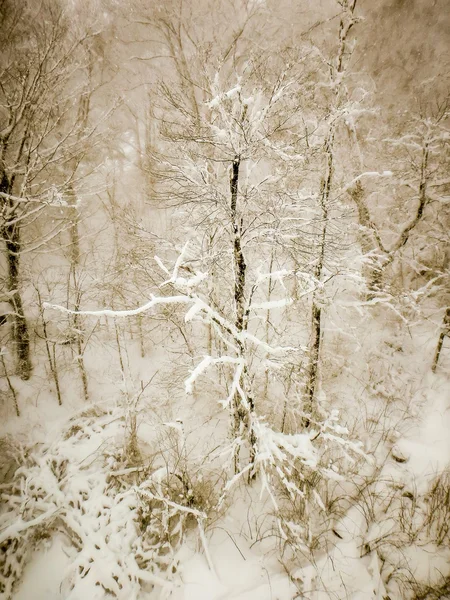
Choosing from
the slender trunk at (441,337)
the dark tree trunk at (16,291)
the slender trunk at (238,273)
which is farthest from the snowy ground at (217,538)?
the slender trunk at (441,337)

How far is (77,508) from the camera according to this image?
5.17 meters

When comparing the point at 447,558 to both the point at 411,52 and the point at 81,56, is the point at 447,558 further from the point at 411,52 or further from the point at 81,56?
the point at 81,56

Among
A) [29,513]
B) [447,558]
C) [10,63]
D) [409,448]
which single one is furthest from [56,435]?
[10,63]

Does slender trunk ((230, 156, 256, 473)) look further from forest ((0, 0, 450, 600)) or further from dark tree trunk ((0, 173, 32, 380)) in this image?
dark tree trunk ((0, 173, 32, 380))

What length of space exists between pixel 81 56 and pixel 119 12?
2.77 metres

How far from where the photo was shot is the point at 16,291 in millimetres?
7336

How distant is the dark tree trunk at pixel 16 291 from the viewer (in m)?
7.53

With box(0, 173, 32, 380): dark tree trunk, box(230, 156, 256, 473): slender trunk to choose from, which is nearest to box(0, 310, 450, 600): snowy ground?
box(230, 156, 256, 473): slender trunk

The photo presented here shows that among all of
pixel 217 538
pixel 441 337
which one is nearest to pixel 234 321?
pixel 217 538

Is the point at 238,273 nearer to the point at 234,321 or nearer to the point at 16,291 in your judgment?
the point at 234,321

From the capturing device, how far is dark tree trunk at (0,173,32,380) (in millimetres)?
7531

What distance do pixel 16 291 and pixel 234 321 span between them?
19.9ft

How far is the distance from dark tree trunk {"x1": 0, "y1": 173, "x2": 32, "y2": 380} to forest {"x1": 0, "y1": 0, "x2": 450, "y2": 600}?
0.10 m

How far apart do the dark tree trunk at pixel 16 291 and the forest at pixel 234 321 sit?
4.0 inches
